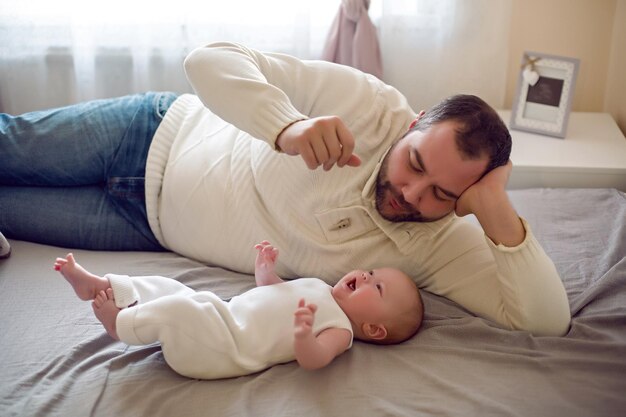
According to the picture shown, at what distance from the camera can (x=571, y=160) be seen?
2.07 metres

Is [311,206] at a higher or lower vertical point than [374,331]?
higher

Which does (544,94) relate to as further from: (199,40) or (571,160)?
(199,40)

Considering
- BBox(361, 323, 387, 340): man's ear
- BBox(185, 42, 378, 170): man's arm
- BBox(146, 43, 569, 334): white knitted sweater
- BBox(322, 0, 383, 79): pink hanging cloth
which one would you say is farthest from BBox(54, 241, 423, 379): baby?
BBox(322, 0, 383, 79): pink hanging cloth

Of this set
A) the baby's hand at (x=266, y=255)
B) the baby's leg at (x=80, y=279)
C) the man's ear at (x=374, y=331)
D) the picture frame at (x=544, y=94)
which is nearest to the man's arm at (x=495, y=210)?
the man's ear at (x=374, y=331)

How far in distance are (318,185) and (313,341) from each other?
1.40 ft


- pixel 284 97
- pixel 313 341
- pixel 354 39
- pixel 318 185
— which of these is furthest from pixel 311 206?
pixel 354 39

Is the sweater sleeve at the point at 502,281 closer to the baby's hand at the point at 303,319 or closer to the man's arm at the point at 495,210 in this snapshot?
the man's arm at the point at 495,210

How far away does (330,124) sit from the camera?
1192 millimetres

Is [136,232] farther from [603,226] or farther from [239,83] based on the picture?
[603,226]

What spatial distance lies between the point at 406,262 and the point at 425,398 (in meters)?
0.40

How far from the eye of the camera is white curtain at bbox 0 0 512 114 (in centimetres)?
230

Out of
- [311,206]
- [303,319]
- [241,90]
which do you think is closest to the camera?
[303,319]

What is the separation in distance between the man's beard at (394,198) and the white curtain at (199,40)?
1.00m

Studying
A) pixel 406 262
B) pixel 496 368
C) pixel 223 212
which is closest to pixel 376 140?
pixel 406 262
